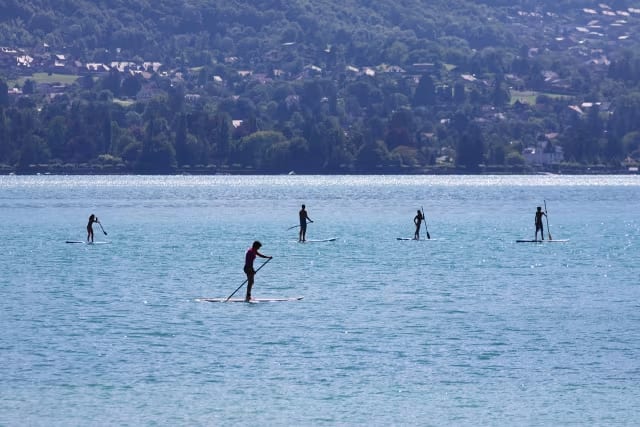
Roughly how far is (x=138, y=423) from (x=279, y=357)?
9.06 m

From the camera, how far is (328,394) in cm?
4072

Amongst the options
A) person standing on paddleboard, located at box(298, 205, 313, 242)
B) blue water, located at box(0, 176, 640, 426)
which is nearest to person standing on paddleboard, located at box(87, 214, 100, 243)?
blue water, located at box(0, 176, 640, 426)

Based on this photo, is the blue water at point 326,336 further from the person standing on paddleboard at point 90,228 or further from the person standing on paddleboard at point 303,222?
the person standing on paddleboard at point 90,228

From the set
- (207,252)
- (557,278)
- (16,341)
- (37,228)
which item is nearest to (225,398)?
(16,341)

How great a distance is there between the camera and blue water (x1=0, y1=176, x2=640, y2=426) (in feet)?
129

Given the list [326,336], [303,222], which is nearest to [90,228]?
[303,222]

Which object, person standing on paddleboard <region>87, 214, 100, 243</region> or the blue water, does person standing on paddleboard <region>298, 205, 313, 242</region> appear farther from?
person standing on paddleboard <region>87, 214, 100, 243</region>

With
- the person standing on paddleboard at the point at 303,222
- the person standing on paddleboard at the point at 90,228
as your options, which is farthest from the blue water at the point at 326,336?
the person standing on paddleboard at the point at 90,228

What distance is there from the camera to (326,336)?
50188 mm

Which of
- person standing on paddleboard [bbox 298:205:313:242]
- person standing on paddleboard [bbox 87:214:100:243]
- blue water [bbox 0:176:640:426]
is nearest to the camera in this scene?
blue water [bbox 0:176:640:426]

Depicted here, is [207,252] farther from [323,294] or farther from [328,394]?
[328,394]

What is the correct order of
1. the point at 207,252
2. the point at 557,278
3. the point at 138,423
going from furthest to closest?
the point at 207,252 < the point at 557,278 < the point at 138,423

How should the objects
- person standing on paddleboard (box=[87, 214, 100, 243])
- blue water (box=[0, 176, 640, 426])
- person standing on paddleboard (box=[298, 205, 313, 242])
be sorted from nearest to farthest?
blue water (box=[0, 176, 640, 426]) → person standing on paddleboard (box=[298, 205, 313, 242]) → person standing on paddleboard (box=[87, 214, 100, 243])

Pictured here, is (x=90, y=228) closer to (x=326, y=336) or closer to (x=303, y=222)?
(x=303, y=222)
